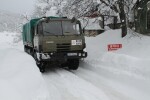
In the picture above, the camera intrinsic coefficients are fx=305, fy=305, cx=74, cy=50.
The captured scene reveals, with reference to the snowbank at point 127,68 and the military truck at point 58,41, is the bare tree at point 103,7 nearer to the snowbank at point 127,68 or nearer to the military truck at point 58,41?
the snowbank at point 127,68

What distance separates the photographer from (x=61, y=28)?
49.5ft

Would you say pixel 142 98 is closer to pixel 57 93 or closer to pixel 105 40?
pixel 57 93

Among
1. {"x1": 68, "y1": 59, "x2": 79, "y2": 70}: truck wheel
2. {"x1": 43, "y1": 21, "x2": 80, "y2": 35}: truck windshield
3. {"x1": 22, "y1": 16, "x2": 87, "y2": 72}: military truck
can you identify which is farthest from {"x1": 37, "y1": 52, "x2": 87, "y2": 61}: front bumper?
{"x1": 43, "y1": 21, "x2": 80, "y2": 35}: truck windshield

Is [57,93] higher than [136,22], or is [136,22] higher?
[136,22]

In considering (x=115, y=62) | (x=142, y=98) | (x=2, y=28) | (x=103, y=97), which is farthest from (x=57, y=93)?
(x=2, y=28)

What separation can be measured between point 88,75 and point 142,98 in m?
4.93

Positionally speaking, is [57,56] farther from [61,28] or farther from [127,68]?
[127,68]

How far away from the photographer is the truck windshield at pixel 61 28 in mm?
14922

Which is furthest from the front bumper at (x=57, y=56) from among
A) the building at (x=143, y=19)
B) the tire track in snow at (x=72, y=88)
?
the building at (x=143, y=19)

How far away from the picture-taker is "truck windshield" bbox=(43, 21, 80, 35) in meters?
14.9

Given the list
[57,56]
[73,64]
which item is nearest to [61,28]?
[57,56]

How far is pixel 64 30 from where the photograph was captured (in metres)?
15.1

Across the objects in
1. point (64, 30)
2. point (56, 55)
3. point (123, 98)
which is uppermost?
Result: point (64, 30)

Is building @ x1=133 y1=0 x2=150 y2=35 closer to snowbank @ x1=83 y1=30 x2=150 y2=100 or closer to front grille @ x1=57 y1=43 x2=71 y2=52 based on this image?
snowbank @ x1=83 y1=30 x2=150 y2=100
